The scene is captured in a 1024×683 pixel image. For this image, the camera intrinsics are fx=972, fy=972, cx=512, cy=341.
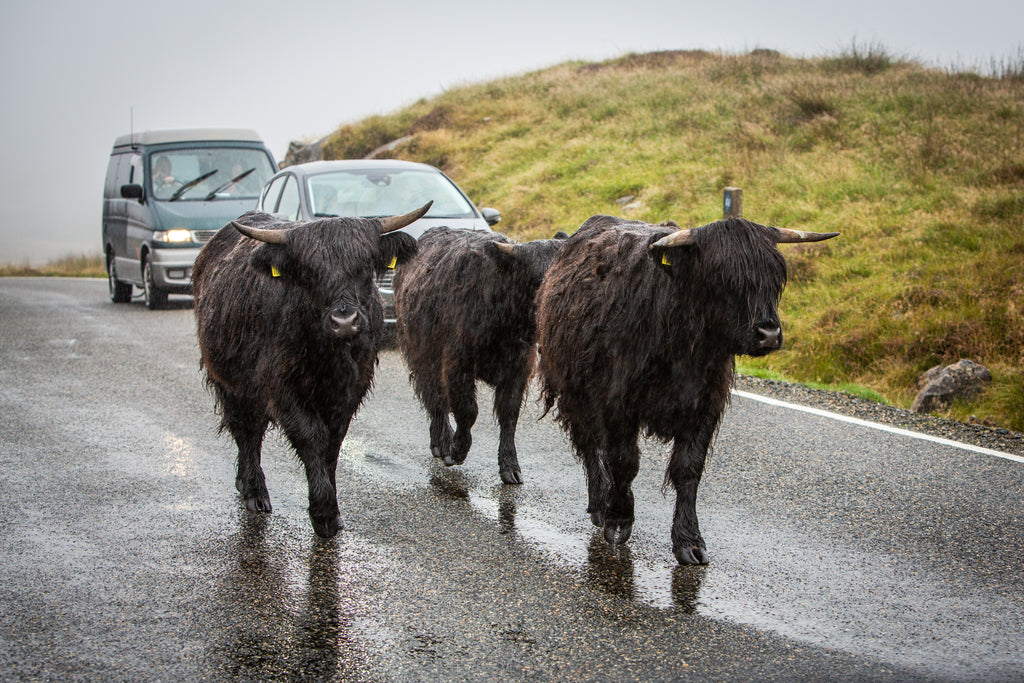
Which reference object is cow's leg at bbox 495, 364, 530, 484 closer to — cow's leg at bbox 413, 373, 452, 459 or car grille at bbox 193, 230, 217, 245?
cow's leg at bbox 413, 373, 452, 459

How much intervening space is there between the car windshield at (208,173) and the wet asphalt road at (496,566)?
920cm

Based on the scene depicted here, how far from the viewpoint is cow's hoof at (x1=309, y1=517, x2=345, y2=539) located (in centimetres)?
504

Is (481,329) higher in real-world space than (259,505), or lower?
higher

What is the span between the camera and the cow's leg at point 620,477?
491 cm

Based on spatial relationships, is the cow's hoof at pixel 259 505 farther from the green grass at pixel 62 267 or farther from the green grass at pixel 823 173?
the green grass at pixel 62 267

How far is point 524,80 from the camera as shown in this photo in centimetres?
3694

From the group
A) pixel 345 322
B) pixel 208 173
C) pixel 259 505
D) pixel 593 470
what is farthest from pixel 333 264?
pixel 208 173

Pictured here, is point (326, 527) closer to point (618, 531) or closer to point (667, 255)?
point (618, 531)

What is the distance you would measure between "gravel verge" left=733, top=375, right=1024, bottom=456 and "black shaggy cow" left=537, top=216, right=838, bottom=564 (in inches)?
97.7

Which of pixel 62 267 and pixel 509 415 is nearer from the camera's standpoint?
pixel 509 415

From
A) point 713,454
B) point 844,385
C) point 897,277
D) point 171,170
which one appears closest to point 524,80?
point 171,170

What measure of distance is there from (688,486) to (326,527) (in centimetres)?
187

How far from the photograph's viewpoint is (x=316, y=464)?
5086 millimetres

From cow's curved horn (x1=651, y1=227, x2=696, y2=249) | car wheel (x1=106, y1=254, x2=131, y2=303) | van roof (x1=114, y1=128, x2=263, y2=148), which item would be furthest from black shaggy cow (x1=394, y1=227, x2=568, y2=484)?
car wheel (x1=106, y1=254, x2=131, y2=303)
